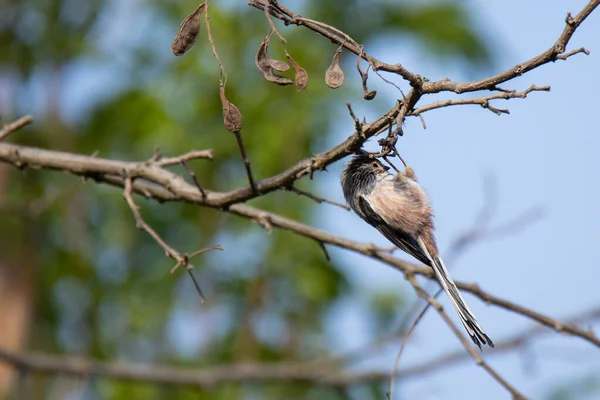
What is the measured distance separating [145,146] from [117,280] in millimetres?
2085

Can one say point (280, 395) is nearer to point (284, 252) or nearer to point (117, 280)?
point (284, 252)

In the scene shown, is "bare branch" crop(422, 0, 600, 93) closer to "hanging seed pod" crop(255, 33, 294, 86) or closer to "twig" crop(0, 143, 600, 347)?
"hanging seed pod" crop(255, 33, 294, 86)

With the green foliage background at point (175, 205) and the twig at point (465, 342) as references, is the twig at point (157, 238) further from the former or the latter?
the green foliage background at point (175, 205)

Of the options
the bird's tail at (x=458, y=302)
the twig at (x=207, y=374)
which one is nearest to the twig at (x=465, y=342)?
the bird's tail at (x=458, y=302)

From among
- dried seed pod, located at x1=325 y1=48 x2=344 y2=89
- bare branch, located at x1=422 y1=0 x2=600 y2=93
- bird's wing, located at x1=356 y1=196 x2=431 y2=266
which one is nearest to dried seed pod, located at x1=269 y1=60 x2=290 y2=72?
dried seed pod, located at x1=325 y1=48 x2=344 y2=89

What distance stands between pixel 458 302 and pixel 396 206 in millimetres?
811

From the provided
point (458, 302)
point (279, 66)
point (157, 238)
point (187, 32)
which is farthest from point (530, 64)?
point (157, 238)

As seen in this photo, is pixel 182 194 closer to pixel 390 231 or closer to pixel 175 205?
pixel 390 231

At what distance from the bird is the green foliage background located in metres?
2.72

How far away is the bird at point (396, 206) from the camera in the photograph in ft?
13.7

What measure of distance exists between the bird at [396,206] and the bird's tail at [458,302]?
0.03ft

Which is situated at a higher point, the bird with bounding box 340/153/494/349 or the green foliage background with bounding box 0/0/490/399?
the green foliage background with bounding box 0/0/490/399

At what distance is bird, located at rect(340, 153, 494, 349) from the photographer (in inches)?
165

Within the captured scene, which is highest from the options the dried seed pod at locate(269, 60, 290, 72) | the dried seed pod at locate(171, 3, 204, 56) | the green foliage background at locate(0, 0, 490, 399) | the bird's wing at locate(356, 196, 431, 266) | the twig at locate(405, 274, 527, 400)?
the green foliage background at locate(0, 0, 490, 399)
